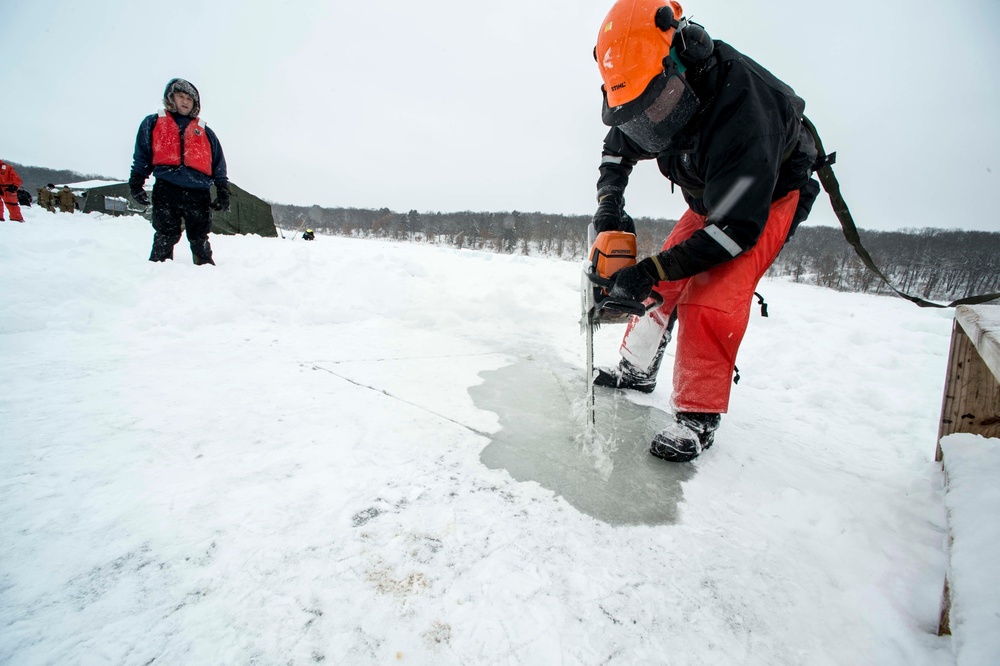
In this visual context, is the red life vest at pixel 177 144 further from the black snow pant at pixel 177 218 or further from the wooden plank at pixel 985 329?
the wooden plank at pixel 985 329

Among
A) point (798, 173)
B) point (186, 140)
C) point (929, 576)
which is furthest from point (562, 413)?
point (186, 140)

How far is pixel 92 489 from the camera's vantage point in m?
1.04

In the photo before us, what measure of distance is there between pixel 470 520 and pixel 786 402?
241cm

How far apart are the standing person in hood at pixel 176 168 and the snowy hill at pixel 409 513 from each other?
66.3 inches

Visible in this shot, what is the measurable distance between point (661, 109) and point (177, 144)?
4564 millimetres

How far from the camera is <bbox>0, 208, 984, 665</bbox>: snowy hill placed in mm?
806

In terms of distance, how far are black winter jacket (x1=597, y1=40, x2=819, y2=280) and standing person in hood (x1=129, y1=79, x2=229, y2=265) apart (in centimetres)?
460

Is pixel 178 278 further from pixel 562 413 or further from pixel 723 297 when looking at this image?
pixel 723 297

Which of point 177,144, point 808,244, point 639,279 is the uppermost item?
point 808,244

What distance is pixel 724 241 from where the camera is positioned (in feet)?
5.18

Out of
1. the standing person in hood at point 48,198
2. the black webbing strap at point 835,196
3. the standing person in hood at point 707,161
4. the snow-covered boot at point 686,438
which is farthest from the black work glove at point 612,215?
the standing person in hood at point 48,198

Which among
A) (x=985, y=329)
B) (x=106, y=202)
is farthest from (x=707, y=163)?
(x=106, y=202)

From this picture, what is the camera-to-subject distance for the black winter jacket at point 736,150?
1.53m

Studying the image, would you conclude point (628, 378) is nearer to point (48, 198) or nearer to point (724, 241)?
point (724, 241)
